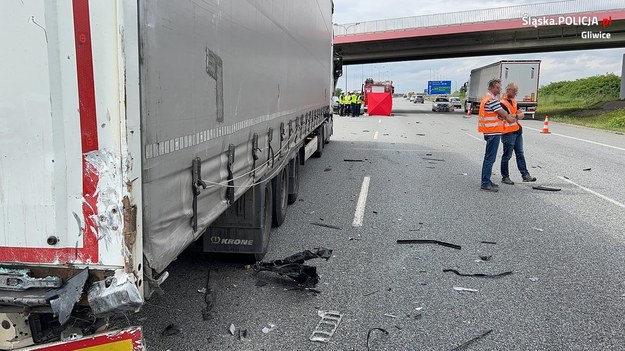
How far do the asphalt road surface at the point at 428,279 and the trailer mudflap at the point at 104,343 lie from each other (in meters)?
→ 1.26

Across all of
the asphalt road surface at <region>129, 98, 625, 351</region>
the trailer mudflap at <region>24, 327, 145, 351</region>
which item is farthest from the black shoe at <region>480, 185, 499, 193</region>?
the trailer mudflap at <region>24, 327, 145, 351</region>

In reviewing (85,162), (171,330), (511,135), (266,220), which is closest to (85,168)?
(85,162)

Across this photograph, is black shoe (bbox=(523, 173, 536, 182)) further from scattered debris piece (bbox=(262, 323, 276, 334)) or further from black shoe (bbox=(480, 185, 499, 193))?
scattered debris piece (bbox=(262, 323, 276, 334))

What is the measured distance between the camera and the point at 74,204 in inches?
88.0

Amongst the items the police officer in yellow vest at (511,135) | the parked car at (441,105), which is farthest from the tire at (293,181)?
the parked car at (441,105)

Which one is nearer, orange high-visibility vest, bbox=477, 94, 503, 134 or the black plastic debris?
the black plastic debris

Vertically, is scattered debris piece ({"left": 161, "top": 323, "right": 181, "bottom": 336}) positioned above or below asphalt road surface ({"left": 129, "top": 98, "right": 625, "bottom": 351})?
below

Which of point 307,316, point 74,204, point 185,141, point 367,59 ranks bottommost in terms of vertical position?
point 307,316

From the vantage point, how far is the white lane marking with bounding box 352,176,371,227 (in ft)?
22.9

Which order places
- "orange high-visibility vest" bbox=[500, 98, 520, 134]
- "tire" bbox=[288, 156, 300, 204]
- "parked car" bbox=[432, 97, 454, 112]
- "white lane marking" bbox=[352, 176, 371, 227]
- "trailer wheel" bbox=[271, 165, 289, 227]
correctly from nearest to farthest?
"trailer wheel" bbox=[271, 165, 289, 227] < "white lane marking" bbox=[352, 176, 371, 227] < "tire" bbox=[288, 156, 300, 204] < "orange high-visibility vest" bbox=[500, 98, 520, 134] < "parked car" bbox=[432, 97, 454, 112]

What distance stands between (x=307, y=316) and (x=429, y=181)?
21.9 feet

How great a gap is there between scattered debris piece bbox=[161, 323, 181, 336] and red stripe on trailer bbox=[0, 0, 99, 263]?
5.27 feet

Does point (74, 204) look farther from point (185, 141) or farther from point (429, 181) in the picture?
point (429, 181)

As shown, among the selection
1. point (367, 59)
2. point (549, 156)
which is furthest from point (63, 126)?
point (367, 59)
